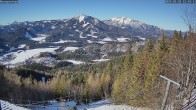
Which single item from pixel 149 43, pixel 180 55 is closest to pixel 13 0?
pixel 180 55

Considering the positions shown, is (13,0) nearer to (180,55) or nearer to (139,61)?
(180,55)

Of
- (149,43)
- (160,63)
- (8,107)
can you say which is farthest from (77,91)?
(8,107)

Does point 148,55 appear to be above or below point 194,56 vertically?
below

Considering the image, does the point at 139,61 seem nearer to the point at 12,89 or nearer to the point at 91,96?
the point at 91,96

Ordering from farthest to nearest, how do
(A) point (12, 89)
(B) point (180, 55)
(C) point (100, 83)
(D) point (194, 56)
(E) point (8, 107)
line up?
(C) point (100, 83)
(A) point (12, 89)
(B) point (180, 55)
(D) point (194, 56)
(E) point (8, 107)

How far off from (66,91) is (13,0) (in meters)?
86.3

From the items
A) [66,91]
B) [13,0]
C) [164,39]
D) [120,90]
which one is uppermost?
[13,0]

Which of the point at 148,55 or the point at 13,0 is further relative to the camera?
the point at 148,55

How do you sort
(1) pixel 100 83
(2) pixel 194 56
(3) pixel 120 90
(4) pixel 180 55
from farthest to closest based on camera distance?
(1) pixel 100 83, (3) pixel 120 90, (4) pixel 180 55, (2) pixel 194 56

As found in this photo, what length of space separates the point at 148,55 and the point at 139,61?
9.29ft

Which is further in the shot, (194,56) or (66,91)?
(66,91)

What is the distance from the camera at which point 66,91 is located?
95.5 meters

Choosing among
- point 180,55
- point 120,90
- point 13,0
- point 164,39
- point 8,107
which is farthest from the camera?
point 120,90

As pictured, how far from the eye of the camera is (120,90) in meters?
65.2
